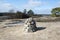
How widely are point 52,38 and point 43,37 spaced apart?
94cm

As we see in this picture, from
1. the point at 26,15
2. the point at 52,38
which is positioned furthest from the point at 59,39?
the point at 26,15

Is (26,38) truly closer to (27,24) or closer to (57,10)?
(27,24)

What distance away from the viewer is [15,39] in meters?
15.1

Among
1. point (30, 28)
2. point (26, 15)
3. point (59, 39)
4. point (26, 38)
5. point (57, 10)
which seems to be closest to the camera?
point (59, 39)

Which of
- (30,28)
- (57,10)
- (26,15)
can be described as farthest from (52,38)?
(26,15)

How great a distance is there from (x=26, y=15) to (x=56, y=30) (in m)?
34.2

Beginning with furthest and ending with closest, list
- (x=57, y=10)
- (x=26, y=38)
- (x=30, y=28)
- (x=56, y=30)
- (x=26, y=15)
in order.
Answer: (x=26, y=15) < (x=57, y=10) < (x=30, y=28) < (x=56, y=30) < (x=26, y=38)

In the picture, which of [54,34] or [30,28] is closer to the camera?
[54,34]

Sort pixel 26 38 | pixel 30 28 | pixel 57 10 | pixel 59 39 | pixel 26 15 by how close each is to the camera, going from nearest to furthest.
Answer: pixel 59 39
pixel 26 38
pixel 30 28
pixel 57 10
pixel 26 15

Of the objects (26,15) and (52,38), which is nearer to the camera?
(52,38)

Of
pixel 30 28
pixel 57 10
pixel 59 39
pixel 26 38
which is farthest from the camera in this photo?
pixel 57 10

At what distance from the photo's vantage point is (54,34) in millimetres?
15883

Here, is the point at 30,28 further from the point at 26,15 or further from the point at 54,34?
the point at 26,15

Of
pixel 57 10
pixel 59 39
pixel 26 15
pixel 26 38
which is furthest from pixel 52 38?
pixel 26 15
